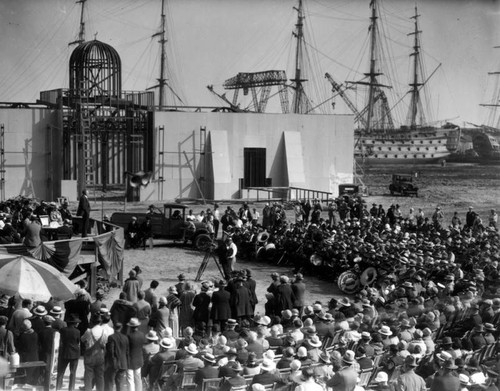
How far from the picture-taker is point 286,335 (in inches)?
500

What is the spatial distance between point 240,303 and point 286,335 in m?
3.31

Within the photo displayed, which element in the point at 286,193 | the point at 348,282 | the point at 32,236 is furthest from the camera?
the point at 286,193

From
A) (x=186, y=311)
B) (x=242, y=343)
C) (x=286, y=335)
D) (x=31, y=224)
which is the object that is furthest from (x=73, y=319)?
(x=31, y=224)

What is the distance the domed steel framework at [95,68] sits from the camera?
44.3 metres

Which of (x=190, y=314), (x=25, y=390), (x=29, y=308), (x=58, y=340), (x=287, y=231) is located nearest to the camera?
(x=25, y=390)

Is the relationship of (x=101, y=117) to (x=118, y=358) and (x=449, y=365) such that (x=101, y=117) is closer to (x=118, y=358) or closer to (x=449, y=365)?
(x=118, y=358)

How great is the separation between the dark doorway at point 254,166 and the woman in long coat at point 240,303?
2968 cm

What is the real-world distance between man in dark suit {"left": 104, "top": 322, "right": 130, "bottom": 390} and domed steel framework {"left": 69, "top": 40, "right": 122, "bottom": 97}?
34201mm

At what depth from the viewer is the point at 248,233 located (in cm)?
2659

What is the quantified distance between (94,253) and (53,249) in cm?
151

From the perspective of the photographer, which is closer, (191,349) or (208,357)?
(208,357)

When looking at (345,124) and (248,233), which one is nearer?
(248,233)

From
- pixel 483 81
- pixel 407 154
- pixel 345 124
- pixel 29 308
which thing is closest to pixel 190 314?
pixel 29 308

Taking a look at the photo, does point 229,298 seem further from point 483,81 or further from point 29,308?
point 483,81
